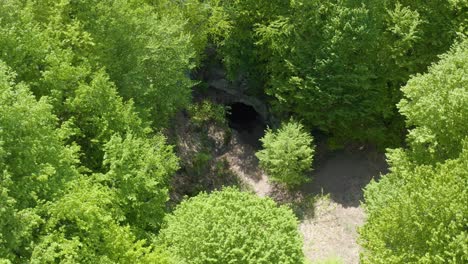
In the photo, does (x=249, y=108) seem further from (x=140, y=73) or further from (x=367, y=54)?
(x=140, y=73)

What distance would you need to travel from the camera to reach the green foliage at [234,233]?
17656mm

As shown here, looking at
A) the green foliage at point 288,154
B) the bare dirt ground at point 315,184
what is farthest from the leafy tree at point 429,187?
the green foliage at point 288,154

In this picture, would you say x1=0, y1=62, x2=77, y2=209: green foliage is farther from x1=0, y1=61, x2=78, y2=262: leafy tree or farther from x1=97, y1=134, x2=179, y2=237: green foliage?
x1=97, y1=134, x2=179, y2=237: green foliage

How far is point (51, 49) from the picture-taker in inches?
823

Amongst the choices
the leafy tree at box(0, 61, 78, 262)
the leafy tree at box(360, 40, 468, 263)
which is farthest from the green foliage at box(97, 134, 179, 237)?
the leafy tree at box(360, 40, 468, 263)

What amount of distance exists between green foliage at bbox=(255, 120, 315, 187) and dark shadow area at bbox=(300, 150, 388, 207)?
179cm

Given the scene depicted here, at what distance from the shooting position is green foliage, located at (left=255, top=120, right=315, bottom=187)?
28.2 m

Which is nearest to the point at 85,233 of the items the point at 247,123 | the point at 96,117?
the point at 96,117

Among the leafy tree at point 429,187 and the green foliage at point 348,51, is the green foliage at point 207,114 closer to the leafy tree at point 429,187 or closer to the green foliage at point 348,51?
the green foliage at point 348,51

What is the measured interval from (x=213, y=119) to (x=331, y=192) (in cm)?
962

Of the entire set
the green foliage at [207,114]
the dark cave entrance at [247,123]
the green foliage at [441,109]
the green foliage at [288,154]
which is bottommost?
the green foliage at [441,109]

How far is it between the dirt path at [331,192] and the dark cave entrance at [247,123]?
1.30 m

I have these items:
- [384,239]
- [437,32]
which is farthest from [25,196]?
[437,32]

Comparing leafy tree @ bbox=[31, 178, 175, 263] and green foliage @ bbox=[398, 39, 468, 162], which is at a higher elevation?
green foliage @ bbox=[398, 39, 468, 162]
